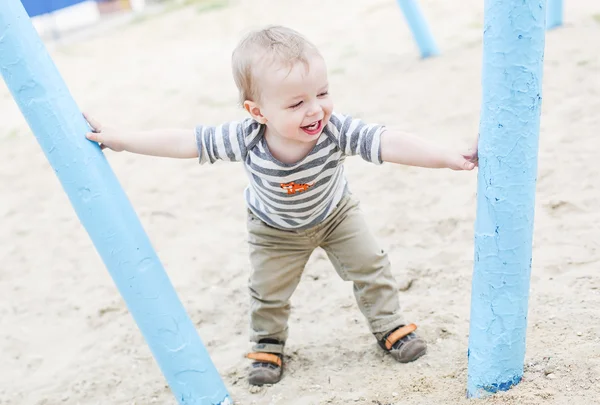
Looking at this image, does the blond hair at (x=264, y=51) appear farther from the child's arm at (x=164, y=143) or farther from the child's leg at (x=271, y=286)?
the child's leg at (x=271, y=286)

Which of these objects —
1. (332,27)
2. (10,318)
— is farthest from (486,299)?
(332,27)

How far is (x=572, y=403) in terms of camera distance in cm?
161

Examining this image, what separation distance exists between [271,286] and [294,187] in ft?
1.24

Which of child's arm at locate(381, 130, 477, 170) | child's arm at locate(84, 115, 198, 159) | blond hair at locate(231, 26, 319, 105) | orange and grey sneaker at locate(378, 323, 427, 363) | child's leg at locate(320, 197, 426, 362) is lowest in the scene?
orange and grey sneaker at locate(378, 323, 427, 363)

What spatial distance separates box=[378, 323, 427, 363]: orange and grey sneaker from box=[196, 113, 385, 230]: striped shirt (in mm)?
449

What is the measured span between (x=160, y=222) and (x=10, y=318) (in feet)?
3.03

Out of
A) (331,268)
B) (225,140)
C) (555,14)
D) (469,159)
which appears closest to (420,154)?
(469,159)

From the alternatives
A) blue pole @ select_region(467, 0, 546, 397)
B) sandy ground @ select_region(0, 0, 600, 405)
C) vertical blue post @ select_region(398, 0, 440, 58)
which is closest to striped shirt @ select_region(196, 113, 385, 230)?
blue pole @ select_region(467, 0, 546, 397)

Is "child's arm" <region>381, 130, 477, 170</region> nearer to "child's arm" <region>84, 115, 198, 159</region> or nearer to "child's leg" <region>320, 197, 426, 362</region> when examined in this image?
"child's leg" <region>320, 197, 426, 362</region>

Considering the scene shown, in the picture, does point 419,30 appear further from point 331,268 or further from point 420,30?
point 331,268

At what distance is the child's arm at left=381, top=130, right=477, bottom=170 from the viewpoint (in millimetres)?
1585

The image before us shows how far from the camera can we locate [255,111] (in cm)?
187

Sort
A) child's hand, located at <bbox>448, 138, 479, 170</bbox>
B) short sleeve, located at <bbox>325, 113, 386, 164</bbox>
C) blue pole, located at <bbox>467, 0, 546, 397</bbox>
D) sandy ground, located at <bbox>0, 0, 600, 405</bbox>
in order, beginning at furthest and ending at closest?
sandy ground, located at <bbox>0, 0, 600, 405</bbox> < short sleeve, located at <bbox>325, 113, 386, 164</bbox> < child's hand, located at <bbox>448, 138, 479, 170</bbox> < blue pole, located at <bbox>467, 0, 546, 397</bbox>

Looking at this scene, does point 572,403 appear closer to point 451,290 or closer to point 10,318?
point 451,290
